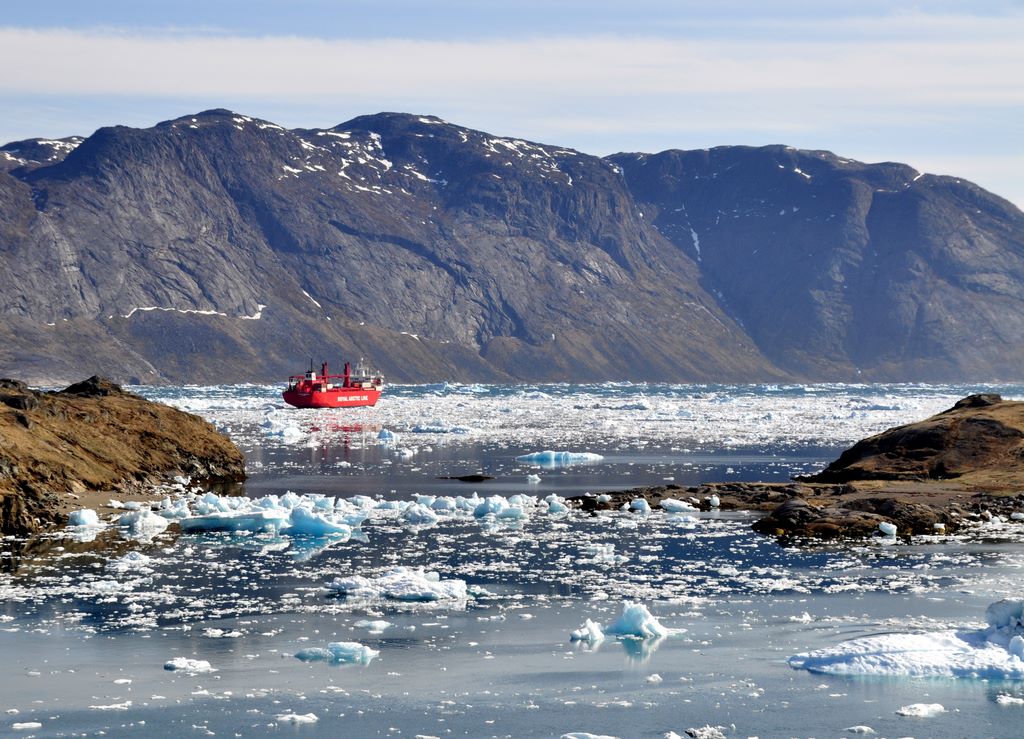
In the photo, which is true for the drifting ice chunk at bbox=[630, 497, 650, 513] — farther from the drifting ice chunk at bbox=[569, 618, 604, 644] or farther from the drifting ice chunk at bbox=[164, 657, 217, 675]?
the drifting ice chunk at bbox=[164, 657, 217, 675]

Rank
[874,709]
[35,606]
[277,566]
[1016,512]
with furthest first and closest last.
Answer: [1016,512] → [277,566] → [35,606] → [874,709]

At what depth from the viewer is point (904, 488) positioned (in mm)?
40531

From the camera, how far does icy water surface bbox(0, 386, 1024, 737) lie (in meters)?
17.8

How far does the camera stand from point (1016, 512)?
36.8 metres

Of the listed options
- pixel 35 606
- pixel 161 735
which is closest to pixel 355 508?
pixel 35 606

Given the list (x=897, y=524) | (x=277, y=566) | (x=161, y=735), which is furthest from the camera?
(x=897, y=524)

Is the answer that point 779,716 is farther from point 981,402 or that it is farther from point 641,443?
point 641,443

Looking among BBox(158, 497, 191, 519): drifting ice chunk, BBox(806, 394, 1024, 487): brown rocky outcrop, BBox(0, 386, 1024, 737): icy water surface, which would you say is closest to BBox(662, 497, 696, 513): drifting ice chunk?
BBox(0, 386, 1024, 737): icy water surface

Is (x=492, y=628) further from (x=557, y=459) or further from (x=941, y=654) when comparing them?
(x=557, y=459)

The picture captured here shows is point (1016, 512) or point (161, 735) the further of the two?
point (1016, 512)

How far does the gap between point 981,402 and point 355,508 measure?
988 inches

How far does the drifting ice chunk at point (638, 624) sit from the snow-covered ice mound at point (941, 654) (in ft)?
8.11

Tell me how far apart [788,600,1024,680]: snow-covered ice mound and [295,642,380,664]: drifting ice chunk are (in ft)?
21.2

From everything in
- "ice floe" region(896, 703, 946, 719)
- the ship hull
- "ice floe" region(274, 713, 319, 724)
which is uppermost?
"ice floe" region(896, 703, 946, 719)
